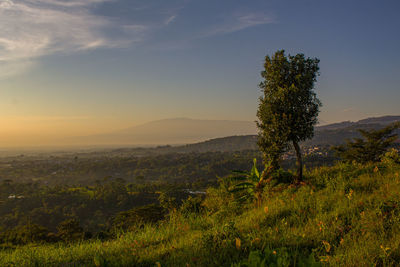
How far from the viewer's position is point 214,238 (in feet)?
13.8

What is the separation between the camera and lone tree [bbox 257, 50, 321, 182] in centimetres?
984

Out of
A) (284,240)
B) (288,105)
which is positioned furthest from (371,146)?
(284,240)

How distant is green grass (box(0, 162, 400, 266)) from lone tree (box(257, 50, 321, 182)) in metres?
2.93

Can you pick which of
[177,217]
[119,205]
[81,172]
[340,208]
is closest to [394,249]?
[340,208]

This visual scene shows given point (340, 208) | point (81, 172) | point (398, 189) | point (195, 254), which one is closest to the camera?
point (195, 254)

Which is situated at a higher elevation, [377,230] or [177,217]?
[377,230]

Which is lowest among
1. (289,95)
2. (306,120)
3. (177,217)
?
(177,217)

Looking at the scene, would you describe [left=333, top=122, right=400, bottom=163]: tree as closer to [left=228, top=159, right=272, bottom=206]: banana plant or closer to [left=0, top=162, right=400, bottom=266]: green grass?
[left=228, top=159, right=272, bottom=206]: banana plant

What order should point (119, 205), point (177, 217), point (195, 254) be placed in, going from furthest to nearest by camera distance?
point (119, 205)
point (177, 217)
point (195, 254)

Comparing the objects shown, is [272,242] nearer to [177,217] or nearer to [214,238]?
[214,238]

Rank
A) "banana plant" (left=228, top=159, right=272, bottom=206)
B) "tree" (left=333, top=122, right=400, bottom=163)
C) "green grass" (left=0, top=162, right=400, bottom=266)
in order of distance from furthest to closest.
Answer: "tree" (left=333, top=122, right=400, bottom=163)
"banana plant" (left=228, top=159, right=272, bottom=206)
"green grass" (left=0, top=162, right=400, bottom=266)

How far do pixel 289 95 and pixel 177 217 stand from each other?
20.8 feet

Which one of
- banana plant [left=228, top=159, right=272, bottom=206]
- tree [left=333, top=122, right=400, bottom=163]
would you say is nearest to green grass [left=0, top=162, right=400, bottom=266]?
banana plant [left=228, top=159, right=272, bottom=206]

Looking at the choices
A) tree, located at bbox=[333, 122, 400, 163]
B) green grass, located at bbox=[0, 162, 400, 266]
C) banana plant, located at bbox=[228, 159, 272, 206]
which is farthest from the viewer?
tree, located at bbox=[333, 122, 400, 163]
